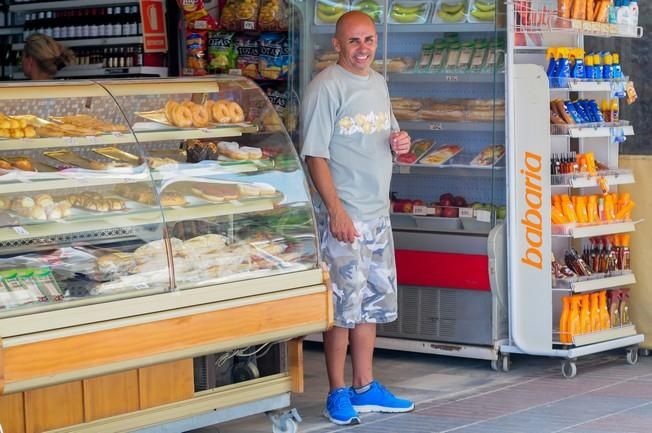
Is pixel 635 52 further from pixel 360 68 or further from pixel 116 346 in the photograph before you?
pixel 116 346

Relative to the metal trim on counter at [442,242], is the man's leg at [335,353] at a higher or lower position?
lower

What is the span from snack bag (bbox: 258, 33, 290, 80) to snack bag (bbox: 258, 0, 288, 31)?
0.28 ft

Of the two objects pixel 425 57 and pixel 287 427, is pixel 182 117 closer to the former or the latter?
pixel 287 427

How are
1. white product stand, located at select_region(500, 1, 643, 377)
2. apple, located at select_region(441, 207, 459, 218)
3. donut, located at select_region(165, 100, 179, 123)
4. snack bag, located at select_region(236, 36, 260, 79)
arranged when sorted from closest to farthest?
1. donut, located at select_region(165, 100, 179, 123)
2. white product stand, located at select_region(500, 1, 643, 377)
3. apple, located at select_region(441, 207, 459, 218)
4. snack bag, located at select_region(236, 36, 260, 79)

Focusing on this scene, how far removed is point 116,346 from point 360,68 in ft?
6.21

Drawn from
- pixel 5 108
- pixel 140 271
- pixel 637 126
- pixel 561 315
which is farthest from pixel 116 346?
pixel 637 126

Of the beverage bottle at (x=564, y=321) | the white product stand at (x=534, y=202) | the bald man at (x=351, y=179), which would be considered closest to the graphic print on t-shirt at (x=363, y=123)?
the bald man at (x=351, y=179)

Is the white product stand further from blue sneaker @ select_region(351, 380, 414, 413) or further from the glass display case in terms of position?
the glass display case

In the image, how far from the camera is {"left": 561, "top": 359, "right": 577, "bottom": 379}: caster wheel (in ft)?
22.1

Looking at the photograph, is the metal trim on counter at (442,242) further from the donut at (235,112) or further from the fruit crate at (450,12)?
the donut at (235,112)

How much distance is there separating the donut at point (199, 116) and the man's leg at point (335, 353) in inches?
47.8

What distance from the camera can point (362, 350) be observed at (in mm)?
5957

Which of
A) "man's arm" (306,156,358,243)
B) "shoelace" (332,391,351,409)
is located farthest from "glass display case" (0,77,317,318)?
"shoelace" (332,391,351,409)

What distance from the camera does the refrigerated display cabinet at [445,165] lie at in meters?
6.90
